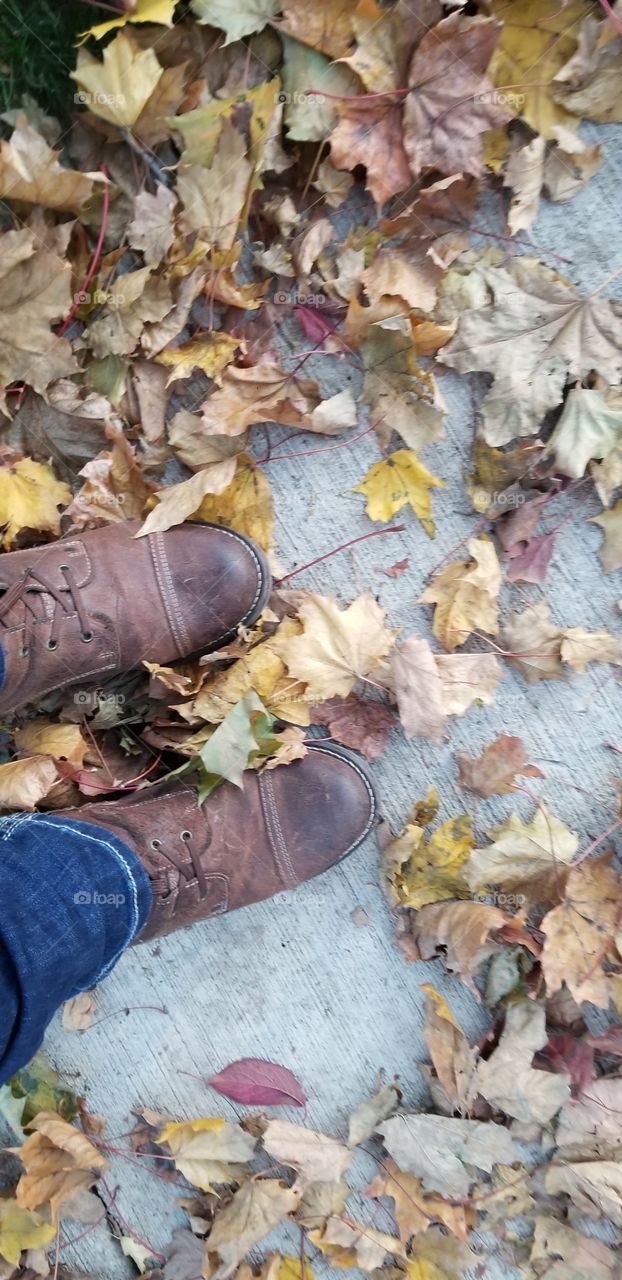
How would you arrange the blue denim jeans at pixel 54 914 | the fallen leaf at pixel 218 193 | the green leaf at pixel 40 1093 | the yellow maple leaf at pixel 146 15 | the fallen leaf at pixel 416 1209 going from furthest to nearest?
the green leaf at pixel 40 1093 → the fallen leaf at pixel 416 1209 → the fallen leaf at pixel 218 193 → the yellow maple leaf at pixel 146 15 → the blue denim jeans at pixel 54 914

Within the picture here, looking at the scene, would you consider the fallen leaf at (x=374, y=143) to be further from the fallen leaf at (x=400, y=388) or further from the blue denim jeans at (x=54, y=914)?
the blue denim jeans at (x=54, y=914)

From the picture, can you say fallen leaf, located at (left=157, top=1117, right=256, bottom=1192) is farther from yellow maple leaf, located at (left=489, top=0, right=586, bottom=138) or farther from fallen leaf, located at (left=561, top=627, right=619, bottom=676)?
yellow maple leaf, located at (left=489, top=0, right=586, bottom=138)

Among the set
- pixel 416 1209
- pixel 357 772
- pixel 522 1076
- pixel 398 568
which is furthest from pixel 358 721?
pixel 416 1209

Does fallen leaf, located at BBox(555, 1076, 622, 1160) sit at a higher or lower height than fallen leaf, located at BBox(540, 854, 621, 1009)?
lower

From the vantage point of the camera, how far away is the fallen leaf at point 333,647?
153cm

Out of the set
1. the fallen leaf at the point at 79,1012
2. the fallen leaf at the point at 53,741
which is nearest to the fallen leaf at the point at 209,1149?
the fallen leaf at the point at 79,1012

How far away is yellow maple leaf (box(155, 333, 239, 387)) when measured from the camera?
155cm

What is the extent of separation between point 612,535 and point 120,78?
126cm

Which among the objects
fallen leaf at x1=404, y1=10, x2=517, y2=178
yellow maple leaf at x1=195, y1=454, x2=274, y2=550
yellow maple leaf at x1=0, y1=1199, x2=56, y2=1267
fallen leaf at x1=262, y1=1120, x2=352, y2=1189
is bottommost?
fallen leaf at x1=262, y1=1120, x2=352, y2=1189

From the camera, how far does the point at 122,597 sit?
5.12 feet

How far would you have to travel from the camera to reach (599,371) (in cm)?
150

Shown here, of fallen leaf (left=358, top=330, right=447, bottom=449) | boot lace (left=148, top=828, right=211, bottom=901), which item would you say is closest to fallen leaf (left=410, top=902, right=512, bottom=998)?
boot lace (left=148, top=828, right=211, bottom=901)

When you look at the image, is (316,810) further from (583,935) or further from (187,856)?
(583,935)

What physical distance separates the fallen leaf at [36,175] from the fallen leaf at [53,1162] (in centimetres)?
181
